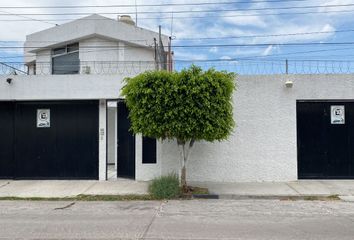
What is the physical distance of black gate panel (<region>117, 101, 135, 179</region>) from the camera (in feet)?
45.0

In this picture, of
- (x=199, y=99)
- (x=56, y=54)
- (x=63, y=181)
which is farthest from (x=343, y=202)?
(x=56, y=54)

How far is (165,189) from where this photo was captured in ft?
35.4

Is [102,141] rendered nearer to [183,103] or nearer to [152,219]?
[183,103]

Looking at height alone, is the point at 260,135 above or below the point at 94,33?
below

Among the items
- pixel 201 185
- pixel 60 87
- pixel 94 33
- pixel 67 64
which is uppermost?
pixel 94 33

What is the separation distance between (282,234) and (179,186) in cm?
482

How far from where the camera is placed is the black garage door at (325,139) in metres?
13.4

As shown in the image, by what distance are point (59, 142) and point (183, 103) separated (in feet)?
19.1

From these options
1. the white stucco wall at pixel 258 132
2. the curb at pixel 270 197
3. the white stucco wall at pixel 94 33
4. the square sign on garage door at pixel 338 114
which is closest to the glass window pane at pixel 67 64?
the white stucco wall at pixel 94 33

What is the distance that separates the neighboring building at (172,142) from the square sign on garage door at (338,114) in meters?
0.03

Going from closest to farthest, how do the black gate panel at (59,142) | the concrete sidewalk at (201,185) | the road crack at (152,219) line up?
the road crack at (152,219), the concrete sidewalk at (201,185), the black gate panel at (59,142)

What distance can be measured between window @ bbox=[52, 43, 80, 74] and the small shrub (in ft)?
33.4

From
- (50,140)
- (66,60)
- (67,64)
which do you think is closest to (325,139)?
(50,140)

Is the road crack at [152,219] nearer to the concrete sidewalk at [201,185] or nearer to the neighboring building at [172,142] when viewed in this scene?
the concrete sidewalk at [201,185]
